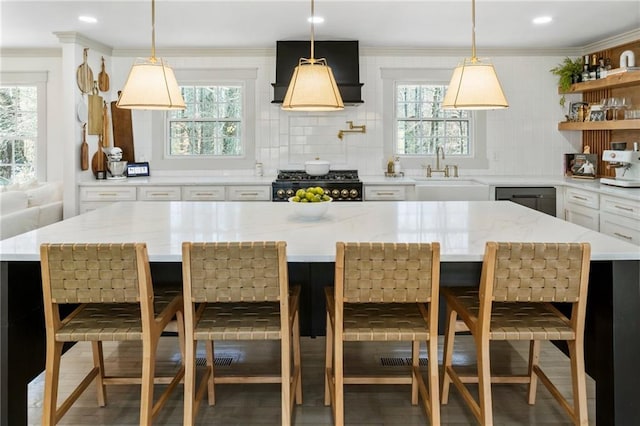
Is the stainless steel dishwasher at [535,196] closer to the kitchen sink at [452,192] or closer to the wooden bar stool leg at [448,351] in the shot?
the kitchen sink at [452,192]

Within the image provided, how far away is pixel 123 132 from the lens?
19.4 ft

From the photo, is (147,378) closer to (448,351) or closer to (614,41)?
(448,351)

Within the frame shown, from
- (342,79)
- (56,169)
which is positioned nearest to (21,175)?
(56,169)

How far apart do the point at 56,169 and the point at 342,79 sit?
3.62 m

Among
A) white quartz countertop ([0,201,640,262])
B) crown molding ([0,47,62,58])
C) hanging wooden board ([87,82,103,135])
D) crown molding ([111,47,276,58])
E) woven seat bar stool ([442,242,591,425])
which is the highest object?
crown molding ([0,47,62,58])

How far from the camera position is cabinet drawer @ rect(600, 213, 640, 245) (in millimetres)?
4125

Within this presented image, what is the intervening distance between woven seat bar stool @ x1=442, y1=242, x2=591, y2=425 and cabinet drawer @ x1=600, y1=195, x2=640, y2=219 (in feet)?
7.65

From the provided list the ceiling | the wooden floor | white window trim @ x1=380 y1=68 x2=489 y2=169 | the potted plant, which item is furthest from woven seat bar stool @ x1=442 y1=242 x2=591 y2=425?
the potted plant

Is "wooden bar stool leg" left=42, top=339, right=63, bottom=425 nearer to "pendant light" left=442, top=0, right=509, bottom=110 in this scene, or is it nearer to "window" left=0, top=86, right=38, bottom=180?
"pendant light" left=442, top=0, right=509, bottom=110

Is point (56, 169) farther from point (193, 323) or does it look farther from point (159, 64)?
point (193, 323)

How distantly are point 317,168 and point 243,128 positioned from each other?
44.6 inches

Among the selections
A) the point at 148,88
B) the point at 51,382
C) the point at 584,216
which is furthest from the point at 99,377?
the point at 584,216

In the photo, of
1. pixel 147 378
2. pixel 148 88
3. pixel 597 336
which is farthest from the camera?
pixel 148 88

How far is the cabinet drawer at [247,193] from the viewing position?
533 centimetres
